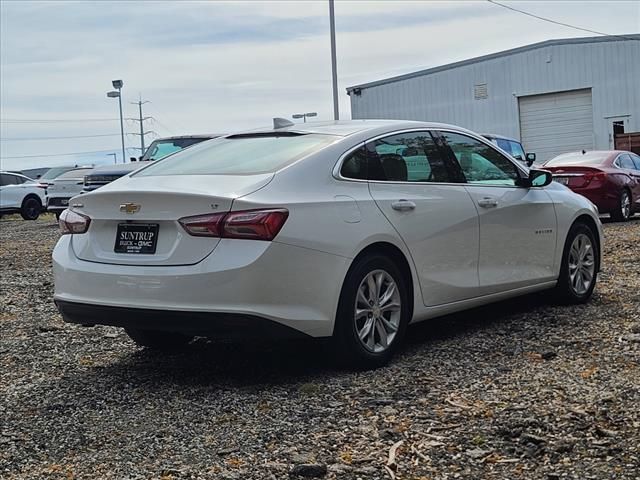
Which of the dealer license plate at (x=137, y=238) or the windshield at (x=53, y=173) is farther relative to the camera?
the windshield at (x=53, y=173)

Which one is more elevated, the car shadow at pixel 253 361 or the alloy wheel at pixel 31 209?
the alloy wheel at pixel 31 209

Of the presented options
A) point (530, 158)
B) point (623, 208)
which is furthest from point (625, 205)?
point (530, 158)

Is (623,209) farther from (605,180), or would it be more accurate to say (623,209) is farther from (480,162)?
(480,162)

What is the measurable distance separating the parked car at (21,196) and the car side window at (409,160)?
2370cm

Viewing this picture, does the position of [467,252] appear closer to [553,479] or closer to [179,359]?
[179,359]

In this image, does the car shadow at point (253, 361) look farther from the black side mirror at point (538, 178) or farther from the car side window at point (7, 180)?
the car side window at point (7, 180)

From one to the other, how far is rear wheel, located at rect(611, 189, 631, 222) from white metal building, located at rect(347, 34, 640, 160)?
17025 millimetres

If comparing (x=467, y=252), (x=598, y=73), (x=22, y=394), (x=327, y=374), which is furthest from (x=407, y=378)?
(x=598, y=73)

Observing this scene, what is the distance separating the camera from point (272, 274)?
16.9 feet

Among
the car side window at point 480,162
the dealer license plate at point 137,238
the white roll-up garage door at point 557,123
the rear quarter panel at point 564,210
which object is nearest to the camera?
the dealer license plate at point 137,238

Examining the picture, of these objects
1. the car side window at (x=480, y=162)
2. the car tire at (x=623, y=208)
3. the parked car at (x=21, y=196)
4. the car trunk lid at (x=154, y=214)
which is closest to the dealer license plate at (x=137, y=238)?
the car trunk lid at (x=154, y=214)

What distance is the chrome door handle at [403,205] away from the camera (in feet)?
19.5

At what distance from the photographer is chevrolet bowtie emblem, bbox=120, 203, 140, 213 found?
5396mm

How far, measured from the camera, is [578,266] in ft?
25.7
